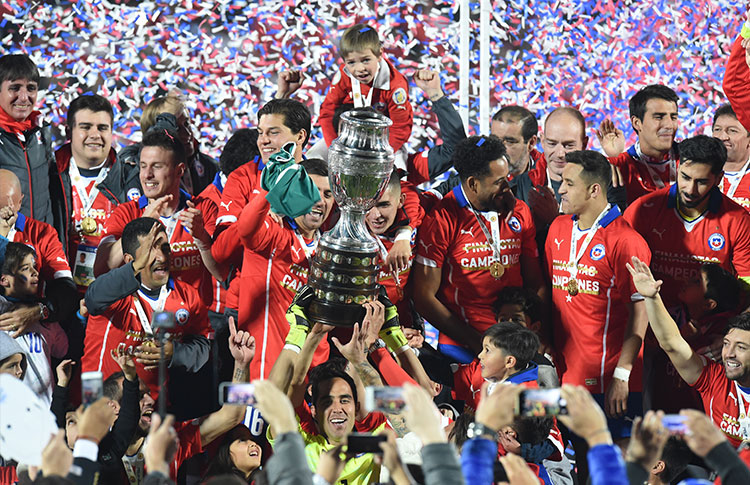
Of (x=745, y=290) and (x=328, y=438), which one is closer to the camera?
(x=328, y=438)

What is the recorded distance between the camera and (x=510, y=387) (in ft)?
9.37

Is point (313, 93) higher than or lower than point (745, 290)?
higher

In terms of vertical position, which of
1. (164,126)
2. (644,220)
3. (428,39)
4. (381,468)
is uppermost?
(428,39)

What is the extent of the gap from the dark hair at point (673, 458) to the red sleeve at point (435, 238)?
1503mm

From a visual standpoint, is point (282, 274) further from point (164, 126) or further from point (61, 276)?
point (164, 126)

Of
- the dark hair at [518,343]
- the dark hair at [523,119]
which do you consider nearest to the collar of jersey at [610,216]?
the dark hair at [518,343]

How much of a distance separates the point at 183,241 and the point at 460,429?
192cm

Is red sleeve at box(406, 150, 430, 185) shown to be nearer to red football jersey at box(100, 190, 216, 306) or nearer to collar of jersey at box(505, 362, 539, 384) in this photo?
red football jersey at box(100, 190, 216, 306)

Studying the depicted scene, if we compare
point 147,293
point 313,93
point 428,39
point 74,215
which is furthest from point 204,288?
point 428,39

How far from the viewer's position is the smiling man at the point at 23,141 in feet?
19.3

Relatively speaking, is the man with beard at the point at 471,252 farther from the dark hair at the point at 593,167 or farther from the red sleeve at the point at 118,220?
the red sleeve at the point at 118,220

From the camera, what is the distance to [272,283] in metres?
5.03

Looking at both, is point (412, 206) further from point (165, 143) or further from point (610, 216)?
point (165, 143)

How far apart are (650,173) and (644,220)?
0.62 metres
